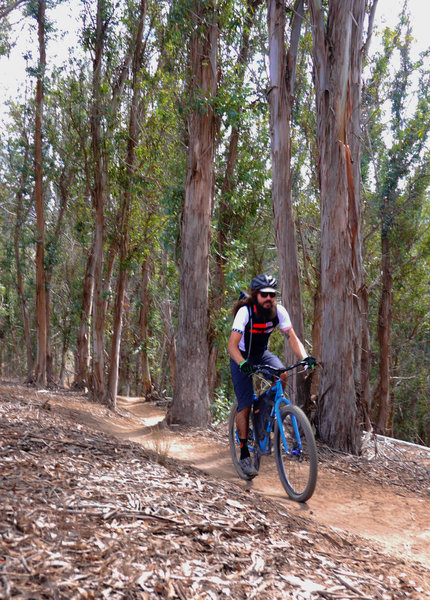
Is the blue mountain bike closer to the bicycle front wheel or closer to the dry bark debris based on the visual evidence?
the bicycle front wheel

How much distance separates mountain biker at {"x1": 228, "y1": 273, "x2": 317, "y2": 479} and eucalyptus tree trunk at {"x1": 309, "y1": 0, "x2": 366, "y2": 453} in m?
2.22

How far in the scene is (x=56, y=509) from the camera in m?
3.08

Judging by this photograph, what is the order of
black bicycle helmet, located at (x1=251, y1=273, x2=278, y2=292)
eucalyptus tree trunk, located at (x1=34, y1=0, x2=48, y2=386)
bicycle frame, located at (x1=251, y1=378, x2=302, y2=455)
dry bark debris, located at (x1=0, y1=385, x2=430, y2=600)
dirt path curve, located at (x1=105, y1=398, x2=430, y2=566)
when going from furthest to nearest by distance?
eucalyptus tree trunk, located at (x1=34, y1=0, x2=48, y2=386) < black bicycle helmet, located at (x1=251, y1=273, x2=278, y2=292) < bicycle frame, located at (x1=251, y1=378, x2=302, y2=455) < dirt path curve, located at (x1=105, y1=398, x2=430, y2=566) < dry bark debris, located at (x1=0, y1=385, x2=430, y2=600)

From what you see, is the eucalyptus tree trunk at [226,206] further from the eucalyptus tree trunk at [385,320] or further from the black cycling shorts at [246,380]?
the black cycling shorts at [246,380]

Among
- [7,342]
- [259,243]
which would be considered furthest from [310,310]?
[7,342]

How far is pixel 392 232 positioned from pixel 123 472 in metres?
18.0

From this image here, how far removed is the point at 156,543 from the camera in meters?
2.86

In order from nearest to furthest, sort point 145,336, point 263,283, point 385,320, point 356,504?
point 263,283, point 356,504, point 385,320, point 145,336

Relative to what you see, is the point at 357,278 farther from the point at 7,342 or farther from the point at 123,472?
the point at 7,342

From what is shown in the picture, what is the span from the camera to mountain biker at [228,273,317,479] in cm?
528

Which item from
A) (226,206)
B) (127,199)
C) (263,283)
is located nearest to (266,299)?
(263,283)

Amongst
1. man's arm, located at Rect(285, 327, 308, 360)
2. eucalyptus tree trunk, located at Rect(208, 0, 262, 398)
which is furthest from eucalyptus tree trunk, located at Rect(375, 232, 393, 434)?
man's arm, located at Rect(285, 327, 308, 360)

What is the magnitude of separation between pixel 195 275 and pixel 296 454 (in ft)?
19.7

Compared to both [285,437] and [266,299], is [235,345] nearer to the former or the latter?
[266,299]
